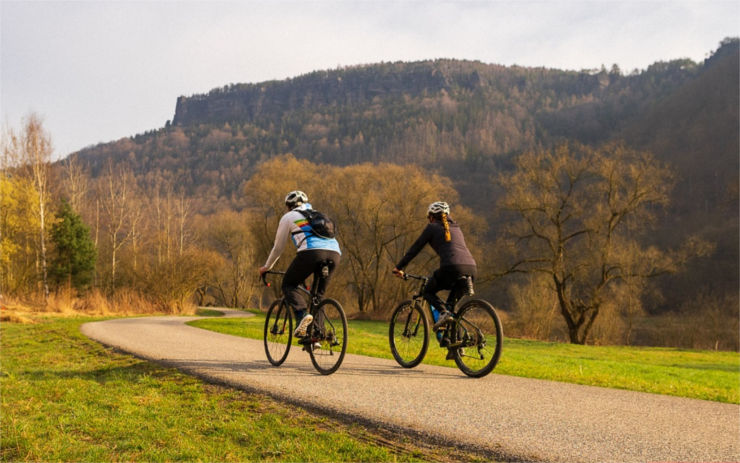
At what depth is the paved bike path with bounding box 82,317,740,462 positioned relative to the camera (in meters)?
4.37

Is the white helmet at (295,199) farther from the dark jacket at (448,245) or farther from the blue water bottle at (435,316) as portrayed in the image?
the blue water bottle at (435,316)

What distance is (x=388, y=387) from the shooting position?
256 inches

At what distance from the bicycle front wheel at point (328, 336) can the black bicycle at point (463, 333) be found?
3.74 feet

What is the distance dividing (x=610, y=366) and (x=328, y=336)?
464 inches

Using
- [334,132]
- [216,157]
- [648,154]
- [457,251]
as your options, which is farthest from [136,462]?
[334,132]

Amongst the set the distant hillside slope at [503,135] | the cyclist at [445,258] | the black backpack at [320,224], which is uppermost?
the distant hillside slope at [503,135]

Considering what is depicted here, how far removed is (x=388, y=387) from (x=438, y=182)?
35625 mm

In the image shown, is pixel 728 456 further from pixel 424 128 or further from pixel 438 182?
pixel 424 128

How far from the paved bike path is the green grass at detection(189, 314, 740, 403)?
1700 mm

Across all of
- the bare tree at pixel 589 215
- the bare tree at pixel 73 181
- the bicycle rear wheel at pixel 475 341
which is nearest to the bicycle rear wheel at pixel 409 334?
the bicycle rear wheel at pixel 475 341

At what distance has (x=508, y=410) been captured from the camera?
5.46m

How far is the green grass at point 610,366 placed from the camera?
8641 millimetres

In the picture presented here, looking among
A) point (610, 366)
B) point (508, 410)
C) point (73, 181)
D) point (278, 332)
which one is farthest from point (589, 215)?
point (73, 181)

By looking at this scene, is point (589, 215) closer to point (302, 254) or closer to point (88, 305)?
point (302, 254)
